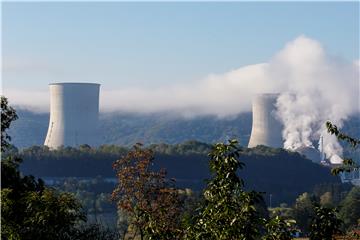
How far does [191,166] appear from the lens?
65.5 meters

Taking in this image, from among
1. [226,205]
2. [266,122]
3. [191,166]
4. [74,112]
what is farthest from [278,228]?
[266,122]

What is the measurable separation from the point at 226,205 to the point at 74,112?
206 feet

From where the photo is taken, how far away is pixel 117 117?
16650cm

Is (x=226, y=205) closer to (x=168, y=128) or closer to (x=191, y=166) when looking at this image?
(x=191, y=166)

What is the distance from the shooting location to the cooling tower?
79.1m

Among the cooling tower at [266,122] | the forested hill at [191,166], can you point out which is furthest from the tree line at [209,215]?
the cooling tower at [266,122]

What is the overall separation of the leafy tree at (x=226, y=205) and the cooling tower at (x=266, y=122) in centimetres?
7308

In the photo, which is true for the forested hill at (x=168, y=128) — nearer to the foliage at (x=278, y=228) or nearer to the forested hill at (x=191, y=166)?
the forested hill at (x=191, y=166)

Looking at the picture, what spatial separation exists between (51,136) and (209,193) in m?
67.6

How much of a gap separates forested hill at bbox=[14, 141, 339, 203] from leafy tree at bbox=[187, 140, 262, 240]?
177 feet

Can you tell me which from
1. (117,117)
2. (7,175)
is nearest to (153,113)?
(117,117)

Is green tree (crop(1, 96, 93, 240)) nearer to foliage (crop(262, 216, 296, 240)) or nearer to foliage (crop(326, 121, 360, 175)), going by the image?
foliage (crop(262, 216, 296, 240))

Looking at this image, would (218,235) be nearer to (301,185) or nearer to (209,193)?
(209,193)

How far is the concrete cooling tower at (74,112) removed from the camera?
68312 mm
